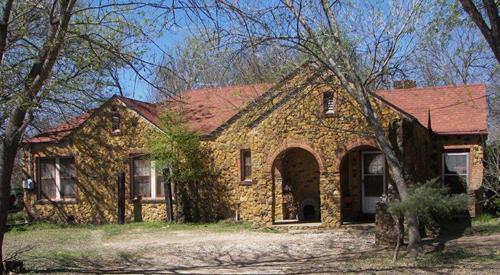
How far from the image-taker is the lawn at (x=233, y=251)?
11570 millimetres

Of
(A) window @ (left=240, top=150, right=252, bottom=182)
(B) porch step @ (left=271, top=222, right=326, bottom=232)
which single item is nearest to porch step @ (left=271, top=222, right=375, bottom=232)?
(B) porch step @ (left=271, top=222, right=326, bottom=232)

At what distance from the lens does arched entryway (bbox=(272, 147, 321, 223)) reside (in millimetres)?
20047

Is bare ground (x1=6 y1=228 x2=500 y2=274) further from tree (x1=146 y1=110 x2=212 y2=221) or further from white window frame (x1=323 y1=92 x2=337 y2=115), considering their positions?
white window frame (x1=323 y1=92 x2=337 y2=115)

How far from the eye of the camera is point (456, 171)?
827 inches

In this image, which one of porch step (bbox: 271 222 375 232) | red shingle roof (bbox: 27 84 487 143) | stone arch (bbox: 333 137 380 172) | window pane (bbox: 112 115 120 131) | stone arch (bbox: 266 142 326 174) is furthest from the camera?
window pane (bbox: 112 115 120 131)

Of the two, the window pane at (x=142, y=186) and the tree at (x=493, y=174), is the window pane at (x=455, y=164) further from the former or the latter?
the window pane at (x=142, y=186)

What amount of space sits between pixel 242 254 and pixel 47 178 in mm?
12654

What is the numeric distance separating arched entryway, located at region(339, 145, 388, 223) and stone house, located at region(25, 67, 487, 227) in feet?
0.11

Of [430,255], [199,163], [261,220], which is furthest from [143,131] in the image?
[430,255]

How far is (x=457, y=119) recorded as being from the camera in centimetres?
2133

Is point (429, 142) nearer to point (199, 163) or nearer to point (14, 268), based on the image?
point (199, 163)

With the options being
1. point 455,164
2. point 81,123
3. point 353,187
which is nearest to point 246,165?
point 353,187

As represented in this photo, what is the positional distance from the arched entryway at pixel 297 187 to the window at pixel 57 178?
332 inches

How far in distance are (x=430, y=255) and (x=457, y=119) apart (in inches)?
401
